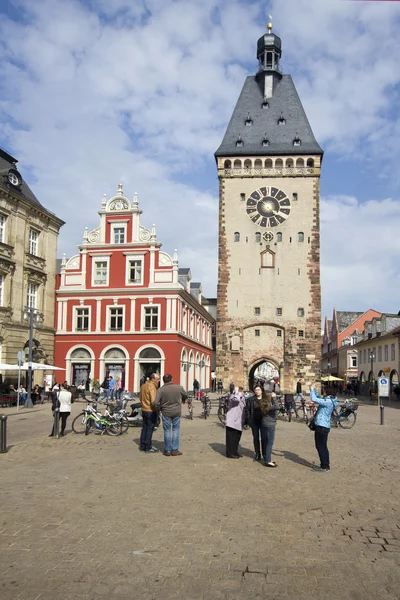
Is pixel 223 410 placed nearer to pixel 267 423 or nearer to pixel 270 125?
pixel 267 423

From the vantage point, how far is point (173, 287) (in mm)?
38969

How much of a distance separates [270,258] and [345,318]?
47472mm

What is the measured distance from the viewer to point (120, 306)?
131 feet

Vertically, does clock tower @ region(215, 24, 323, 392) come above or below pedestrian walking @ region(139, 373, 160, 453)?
above

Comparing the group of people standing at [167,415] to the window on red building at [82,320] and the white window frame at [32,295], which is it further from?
the window on red building at [82,320]

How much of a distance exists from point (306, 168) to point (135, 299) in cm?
1875

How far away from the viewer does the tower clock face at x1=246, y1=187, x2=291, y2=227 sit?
148 feet

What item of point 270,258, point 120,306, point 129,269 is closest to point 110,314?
point 120,306

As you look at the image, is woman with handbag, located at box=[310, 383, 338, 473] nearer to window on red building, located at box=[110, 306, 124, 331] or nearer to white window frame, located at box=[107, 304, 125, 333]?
white window frame, located at box=[107, 304, 125, 333]

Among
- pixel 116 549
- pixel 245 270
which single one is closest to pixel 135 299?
pixel 245 270

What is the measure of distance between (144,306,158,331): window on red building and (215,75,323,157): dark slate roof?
623 inches

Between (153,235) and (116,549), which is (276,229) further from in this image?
(116,549)

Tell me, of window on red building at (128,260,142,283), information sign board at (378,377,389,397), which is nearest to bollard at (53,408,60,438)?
information sign board at (378,377,389,397)

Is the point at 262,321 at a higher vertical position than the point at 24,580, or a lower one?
higher
